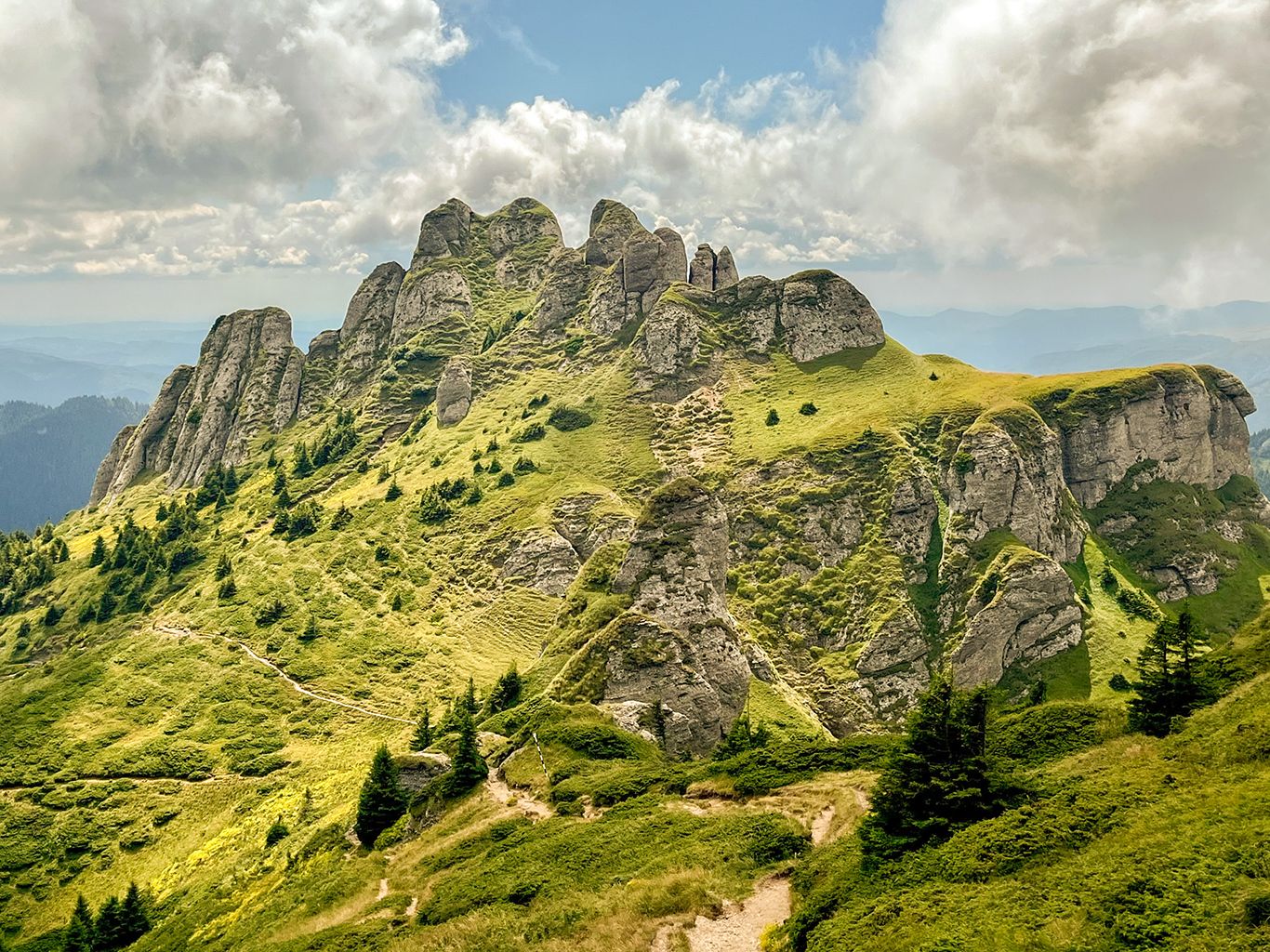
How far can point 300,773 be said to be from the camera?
9156cm

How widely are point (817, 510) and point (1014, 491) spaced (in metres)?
32.3

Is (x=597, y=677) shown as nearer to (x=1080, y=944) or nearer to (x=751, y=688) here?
(x=751, y=688)

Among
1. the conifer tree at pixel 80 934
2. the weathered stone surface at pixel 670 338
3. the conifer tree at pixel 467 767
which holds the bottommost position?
the conifer tree at pixel 80 934

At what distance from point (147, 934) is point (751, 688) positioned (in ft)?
210

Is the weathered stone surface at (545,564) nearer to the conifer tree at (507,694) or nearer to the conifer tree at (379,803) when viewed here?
the conifer tree at (507,694)

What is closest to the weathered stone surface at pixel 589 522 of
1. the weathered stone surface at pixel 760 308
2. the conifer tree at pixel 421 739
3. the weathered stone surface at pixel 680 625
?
the weathered stone surface at pixel 680 625

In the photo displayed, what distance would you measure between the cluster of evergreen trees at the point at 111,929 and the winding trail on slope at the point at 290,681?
44.1 meters

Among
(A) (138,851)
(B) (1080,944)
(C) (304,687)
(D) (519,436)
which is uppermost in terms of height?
(D) (519,436)

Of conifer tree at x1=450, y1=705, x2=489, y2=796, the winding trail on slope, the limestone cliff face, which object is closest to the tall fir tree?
the limestone cliff face

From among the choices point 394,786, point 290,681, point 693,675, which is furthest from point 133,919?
point 290,681

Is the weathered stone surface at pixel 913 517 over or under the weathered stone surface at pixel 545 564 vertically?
over

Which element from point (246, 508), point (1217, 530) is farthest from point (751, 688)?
point (246, 508)

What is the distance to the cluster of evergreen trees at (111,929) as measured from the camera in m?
58.9

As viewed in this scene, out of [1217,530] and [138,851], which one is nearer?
[138,851]
